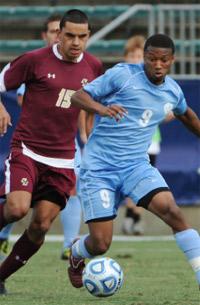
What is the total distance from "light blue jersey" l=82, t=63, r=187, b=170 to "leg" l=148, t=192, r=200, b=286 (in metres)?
0.43

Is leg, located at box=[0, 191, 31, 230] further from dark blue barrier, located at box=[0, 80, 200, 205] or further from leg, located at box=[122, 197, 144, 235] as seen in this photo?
dark blue barrier, located at box=[0, 80, 200, 205]

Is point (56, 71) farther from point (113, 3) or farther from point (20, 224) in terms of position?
point (113, 3)

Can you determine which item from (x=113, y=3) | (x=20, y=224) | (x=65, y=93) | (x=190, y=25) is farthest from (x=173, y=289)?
(x=113, y=3)

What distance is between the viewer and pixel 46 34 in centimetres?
1068

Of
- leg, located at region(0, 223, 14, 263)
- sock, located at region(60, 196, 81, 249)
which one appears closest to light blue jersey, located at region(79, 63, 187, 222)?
leg, located at region(0, 223, 14, 263)

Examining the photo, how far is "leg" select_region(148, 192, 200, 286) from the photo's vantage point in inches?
293

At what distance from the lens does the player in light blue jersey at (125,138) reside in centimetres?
766

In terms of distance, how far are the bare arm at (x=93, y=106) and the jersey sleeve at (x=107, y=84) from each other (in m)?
0.07

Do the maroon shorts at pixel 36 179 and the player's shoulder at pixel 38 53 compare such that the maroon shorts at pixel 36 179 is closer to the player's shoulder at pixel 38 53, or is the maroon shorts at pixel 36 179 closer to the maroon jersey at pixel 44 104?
the maroon jersey at pixel 44 104

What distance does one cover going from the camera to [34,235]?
26.5 ft

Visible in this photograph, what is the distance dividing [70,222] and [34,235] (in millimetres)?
2766

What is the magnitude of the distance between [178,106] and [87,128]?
2171 millimetres

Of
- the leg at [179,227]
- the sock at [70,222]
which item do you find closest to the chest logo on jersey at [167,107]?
the leg at [179,227]

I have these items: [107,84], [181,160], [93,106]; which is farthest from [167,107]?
[181,160]
